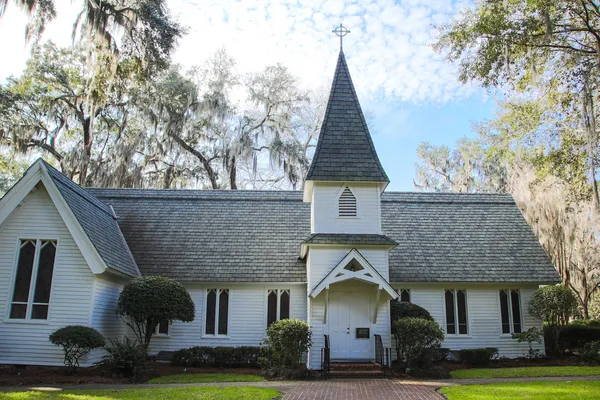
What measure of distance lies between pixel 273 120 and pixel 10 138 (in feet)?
53.1

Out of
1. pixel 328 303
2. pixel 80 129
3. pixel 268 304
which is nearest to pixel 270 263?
pixel 268 304

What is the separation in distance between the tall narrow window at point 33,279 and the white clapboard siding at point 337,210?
8509 mm

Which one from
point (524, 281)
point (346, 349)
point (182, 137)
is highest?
point (182, 137)

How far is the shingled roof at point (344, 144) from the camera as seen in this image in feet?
53.1

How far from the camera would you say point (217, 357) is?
15656mm

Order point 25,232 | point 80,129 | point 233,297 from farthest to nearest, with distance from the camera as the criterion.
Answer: point 80,129, point 233,297, point 25,232

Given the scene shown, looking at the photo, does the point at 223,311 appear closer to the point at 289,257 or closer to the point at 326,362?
the point at 289,257

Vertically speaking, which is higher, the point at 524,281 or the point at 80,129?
the point at 80,129

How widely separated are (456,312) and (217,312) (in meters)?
8.92

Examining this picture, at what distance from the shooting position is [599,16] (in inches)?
615

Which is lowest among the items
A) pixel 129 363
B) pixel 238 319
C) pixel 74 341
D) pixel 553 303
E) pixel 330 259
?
pixel 129 363

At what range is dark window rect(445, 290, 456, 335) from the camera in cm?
1767

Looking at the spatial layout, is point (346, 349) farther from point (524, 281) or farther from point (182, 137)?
point (182, 137)

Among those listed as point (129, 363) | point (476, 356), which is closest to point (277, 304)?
point (129, 363)
